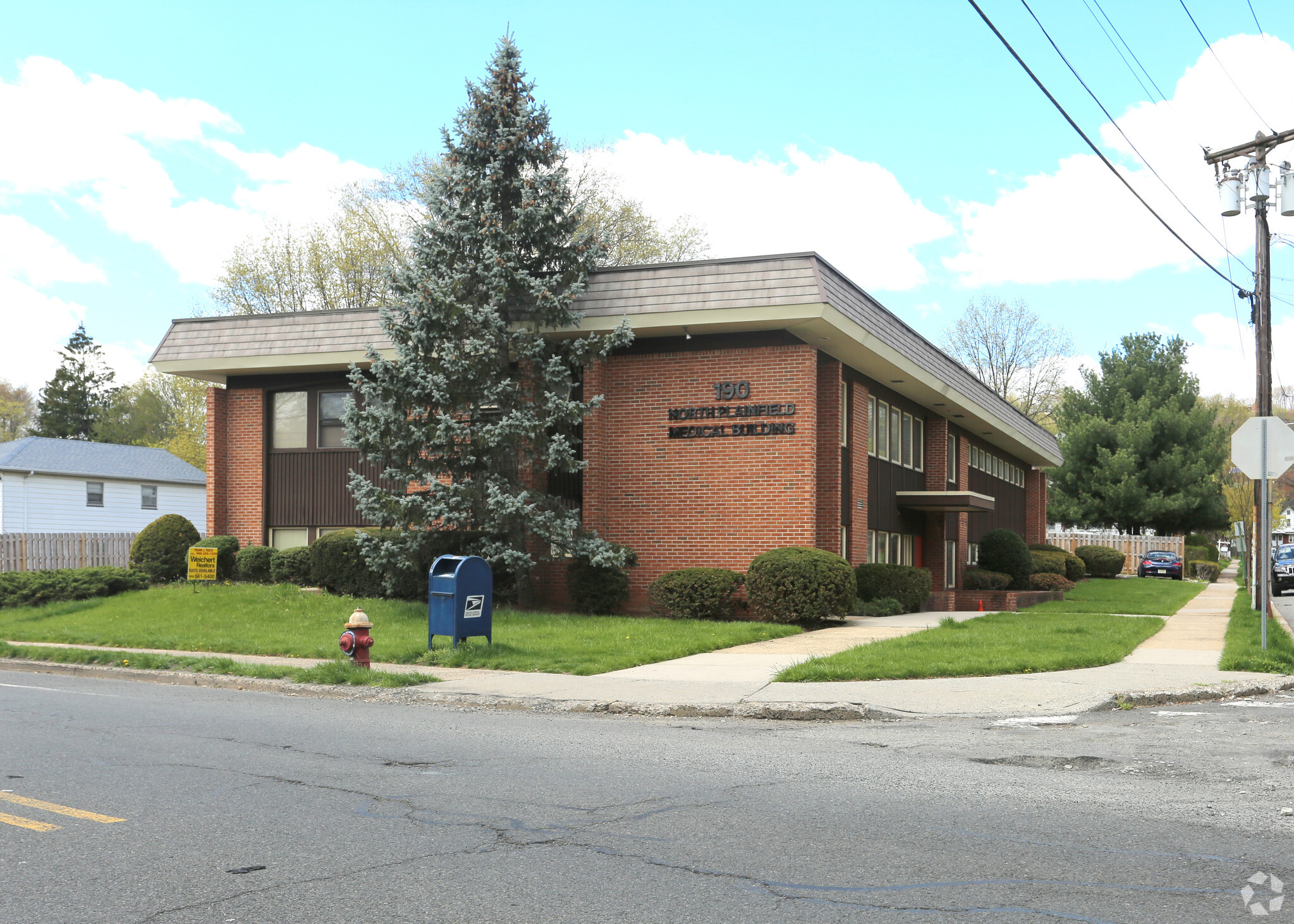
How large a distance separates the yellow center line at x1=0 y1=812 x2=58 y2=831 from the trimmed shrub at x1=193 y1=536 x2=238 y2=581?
739 inches

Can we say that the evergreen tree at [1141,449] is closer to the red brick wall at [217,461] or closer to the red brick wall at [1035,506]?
the red brick wall at [1035,506]

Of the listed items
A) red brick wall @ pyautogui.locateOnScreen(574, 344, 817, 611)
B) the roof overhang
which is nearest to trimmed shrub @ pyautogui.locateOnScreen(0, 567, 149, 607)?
red brick wall @ pyautogui.locateOnScreen(574, 344, 817, 611)

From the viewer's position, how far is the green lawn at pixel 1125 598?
2533cm

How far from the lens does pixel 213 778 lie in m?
7.59

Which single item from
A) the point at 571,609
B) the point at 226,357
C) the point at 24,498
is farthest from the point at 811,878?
the point at 24,498

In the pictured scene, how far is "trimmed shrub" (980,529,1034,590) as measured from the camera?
32500 millimetres

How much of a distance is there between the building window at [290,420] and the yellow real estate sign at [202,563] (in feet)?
11.2

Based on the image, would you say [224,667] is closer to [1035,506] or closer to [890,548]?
[890,548]

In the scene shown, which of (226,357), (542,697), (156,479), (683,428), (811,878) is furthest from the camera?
(156,479)

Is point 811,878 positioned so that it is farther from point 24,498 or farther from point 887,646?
point 24,498

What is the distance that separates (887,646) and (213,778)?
985cm

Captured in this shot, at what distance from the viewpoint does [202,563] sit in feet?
73.2

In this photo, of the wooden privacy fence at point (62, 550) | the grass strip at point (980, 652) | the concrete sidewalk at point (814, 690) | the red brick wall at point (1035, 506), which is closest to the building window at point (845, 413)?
the grass strip at point (980, 652)

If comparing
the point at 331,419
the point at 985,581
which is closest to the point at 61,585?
the point at 331,419
